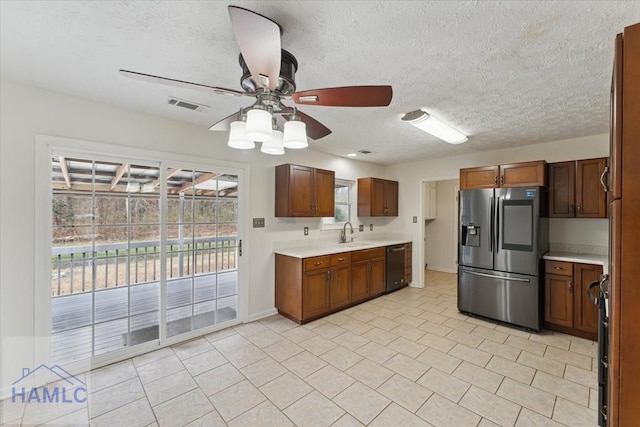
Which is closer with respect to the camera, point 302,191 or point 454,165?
point 302,191

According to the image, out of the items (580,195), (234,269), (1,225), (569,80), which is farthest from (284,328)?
→ (580,195)

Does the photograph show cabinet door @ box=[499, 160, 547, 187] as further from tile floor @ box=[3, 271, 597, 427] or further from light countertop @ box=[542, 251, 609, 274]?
tile floor @ box=[3, 271, 597, 427]

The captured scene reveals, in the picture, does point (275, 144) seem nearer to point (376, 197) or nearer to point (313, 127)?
point (313, 127)

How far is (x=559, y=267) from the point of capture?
10.5ft

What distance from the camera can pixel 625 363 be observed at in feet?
2.93

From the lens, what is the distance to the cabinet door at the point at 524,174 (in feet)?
11.0

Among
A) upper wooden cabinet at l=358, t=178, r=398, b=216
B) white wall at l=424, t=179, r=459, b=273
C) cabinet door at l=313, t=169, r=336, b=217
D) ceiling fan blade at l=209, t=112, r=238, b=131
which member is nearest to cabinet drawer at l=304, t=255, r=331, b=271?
cabinet door at l=313, t=169, r=336, b=217

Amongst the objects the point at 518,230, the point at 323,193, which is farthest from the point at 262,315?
the point at 518,230

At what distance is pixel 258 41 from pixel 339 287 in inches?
132

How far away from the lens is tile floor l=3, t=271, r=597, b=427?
75.7 inches

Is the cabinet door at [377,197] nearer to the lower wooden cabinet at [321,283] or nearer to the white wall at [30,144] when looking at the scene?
the lower wooden cabinet at [321,283]

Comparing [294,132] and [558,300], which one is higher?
[294,132]

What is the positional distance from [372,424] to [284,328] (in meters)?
1.71

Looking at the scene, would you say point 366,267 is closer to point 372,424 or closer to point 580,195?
point 372,424
